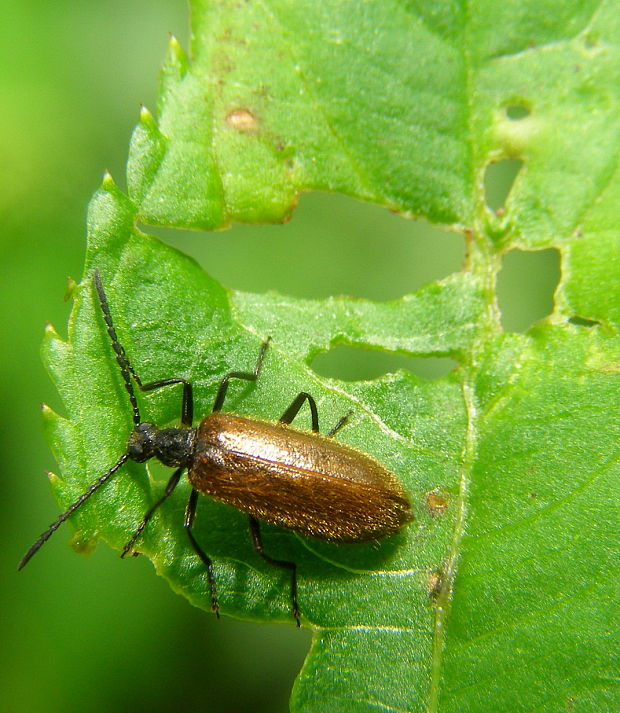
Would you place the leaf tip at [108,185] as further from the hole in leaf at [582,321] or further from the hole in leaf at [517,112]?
the hole in leaf at [582,321]

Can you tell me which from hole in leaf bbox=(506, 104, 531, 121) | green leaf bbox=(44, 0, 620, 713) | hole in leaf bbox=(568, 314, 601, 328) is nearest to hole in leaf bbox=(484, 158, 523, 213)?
hole in leaf bbox=(506, 104, 531, 121)

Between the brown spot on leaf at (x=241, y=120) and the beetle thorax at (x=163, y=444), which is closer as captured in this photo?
the brown spot on leaf at (x=241, y=120)

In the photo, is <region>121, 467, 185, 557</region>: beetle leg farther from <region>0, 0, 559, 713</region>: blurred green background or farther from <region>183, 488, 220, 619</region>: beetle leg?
<region>0, 0, 559, 713</region>: blurred green background

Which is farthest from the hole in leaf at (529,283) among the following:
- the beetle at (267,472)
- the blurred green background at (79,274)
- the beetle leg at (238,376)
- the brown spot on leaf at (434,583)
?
the brown spot on leaf at (434,583)

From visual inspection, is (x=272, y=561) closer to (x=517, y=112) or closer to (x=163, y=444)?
(x=163, y=444)

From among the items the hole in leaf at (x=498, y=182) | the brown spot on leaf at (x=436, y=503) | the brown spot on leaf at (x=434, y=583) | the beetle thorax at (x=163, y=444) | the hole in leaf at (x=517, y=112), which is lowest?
the brown spot on leaf at (x=434, y=583)
